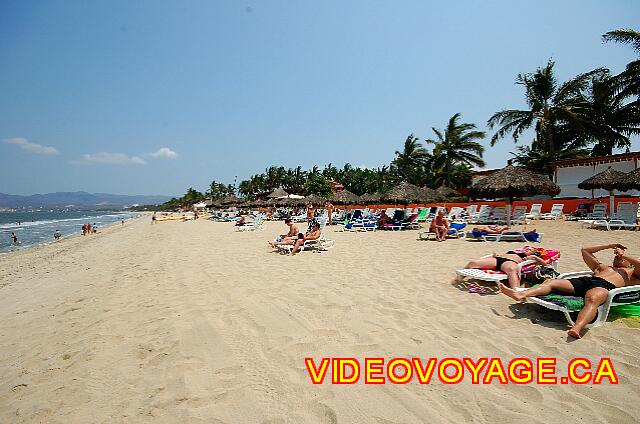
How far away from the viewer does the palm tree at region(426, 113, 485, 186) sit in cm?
2740

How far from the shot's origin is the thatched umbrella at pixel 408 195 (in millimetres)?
14273

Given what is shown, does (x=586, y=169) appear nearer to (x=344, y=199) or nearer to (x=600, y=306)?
(x=344, y=199)

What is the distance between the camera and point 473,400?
211 centimetres

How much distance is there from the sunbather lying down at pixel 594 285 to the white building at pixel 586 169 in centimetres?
1883

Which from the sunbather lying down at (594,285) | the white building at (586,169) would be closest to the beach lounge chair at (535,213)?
the white building at (586,169)

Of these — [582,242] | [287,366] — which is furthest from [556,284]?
[582,242]

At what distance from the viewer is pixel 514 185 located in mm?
11500

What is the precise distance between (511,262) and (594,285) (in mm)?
1133

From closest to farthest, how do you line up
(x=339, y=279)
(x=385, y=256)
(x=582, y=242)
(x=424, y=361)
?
(x=424, y=361), (x=339, y=279), (x=385, y=256), (x=582, y=242)

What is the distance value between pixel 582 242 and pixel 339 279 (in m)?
6.84

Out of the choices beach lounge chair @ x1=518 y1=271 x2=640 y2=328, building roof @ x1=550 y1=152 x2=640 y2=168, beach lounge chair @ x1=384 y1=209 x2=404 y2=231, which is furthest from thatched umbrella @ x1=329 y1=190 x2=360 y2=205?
beach lounge chair @ x1=518 y1=271 x2=640 y2=328

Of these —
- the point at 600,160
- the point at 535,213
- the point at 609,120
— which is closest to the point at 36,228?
the point at 535,213

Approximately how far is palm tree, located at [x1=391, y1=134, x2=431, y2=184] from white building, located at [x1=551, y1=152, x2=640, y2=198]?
13.2 metres

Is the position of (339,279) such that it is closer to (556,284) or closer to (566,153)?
(556,284)
